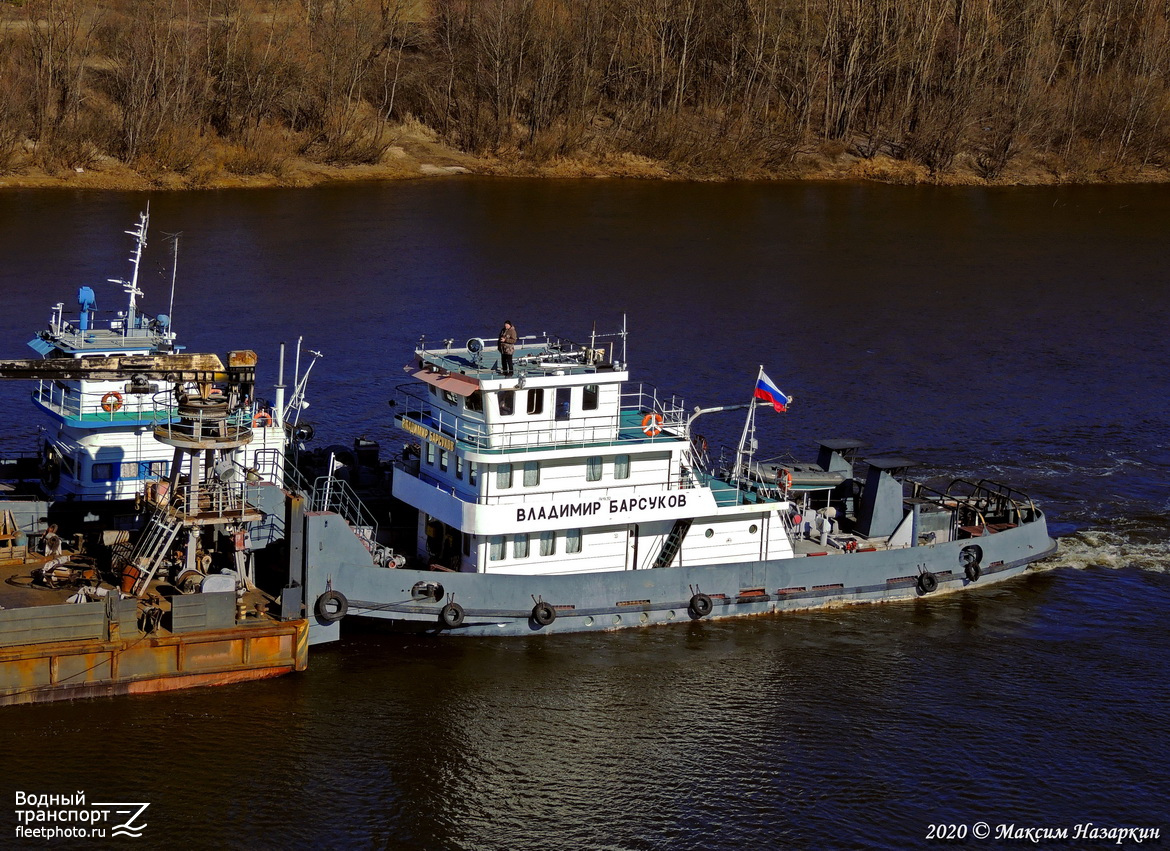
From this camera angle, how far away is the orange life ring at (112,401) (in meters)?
31.7

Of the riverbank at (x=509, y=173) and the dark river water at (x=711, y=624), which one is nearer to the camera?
the dark river water at (x=711, y=624)

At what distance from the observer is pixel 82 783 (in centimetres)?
2406

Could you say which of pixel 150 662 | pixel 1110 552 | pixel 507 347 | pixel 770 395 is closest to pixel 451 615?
pixel 507 347

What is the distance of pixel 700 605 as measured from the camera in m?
31.0

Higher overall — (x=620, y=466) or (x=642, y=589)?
(x=620, y=466)

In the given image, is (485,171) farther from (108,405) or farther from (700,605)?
(700,605)

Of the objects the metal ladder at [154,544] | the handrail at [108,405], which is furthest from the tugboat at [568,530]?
the handrail at [108,405]

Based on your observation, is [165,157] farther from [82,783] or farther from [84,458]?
[82,783]

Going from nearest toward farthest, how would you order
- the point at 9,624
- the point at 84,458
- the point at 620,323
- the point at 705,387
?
the point at 9,624 → the point at 84,458 → the point at 705,387 → the point at 620,323

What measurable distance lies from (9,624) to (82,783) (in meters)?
3.43

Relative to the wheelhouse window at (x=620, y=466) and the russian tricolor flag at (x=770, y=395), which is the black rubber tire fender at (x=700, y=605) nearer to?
the wheelhouse window at (x=620, y=466)

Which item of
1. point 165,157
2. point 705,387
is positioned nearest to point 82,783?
point 705,387

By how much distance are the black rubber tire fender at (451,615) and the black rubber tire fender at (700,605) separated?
16.0 feet

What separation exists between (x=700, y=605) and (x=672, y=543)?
1557 millimetres
